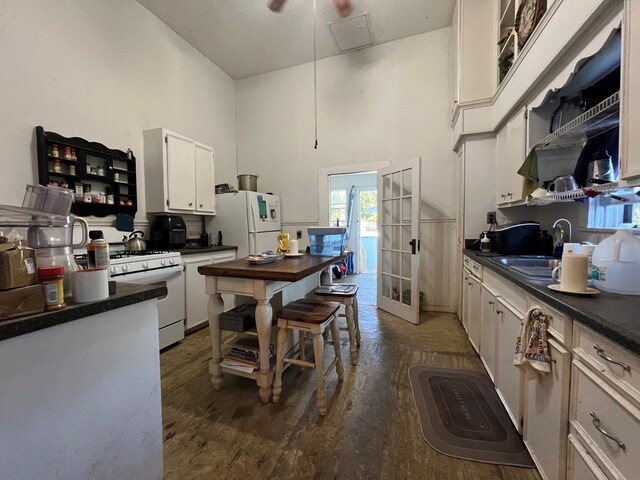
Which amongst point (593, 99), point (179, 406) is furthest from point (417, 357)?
point (593, 99)

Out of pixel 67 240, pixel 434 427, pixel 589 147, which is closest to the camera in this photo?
pixel 67 240

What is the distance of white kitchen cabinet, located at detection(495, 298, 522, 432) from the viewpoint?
141 centimetres

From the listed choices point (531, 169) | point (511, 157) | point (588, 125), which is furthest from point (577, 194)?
point (511, 157)

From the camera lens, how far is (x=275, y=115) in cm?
425

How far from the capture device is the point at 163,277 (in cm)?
246

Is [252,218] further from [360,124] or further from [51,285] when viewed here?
[51,285]

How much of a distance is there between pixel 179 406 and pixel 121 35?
344 cm

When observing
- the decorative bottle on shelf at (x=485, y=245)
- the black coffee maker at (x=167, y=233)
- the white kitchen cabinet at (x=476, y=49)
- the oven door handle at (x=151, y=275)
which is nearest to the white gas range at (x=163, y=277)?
the oven door handle at (x=151, y=275)

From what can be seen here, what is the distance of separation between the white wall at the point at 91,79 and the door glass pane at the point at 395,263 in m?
2.94

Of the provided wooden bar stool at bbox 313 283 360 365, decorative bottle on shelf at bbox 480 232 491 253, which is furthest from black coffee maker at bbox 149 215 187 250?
decorative bottle on shelf at bbox 480 232 491 253

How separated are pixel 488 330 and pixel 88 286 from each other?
222cm

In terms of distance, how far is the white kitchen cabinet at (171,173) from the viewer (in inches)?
116

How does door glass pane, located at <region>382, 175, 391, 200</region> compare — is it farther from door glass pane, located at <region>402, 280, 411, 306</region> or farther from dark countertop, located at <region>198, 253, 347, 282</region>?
dark countertop, located at <region>198, 253, 347, 282</region>

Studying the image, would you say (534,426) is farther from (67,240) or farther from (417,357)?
(67,240)
